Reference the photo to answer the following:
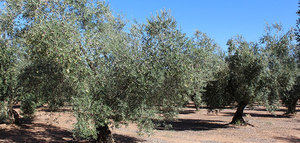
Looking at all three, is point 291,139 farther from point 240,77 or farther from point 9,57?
point 9,57

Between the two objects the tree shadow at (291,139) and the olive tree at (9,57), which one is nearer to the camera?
the olive tree at (9,57)

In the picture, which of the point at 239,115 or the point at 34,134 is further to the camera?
the point at 239,115

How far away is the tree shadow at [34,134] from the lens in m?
15.7

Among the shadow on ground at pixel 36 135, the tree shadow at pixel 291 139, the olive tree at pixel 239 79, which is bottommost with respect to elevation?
the tree shadow at pixel 291 139

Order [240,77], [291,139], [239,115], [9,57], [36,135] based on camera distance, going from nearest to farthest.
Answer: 1. [9,57]
2. [36,135]
3. [291,139]
4. [240,77]
5. [239,115]

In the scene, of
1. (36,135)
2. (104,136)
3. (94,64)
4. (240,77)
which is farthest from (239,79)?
(36,135)

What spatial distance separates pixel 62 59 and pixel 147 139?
10.3 m

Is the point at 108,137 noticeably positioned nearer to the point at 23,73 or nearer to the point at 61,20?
the point at 23,73

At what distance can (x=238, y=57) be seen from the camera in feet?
74.4

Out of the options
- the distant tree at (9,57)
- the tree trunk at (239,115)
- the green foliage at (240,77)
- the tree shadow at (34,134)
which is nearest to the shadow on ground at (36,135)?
the tree shadow at (34,134)

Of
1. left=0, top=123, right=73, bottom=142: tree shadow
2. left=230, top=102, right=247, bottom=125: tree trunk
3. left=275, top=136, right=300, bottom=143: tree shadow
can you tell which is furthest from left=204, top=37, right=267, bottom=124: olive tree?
left=0, top=123, right=73, bottom=142: tree shadow

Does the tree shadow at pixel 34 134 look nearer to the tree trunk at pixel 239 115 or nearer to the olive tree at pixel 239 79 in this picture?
the olive tree at pixel 239 79

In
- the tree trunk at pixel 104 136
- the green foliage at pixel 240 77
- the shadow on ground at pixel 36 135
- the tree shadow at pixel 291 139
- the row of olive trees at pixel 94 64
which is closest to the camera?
the row of olive trees at pixel 94 64

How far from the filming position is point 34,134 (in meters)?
17.3
